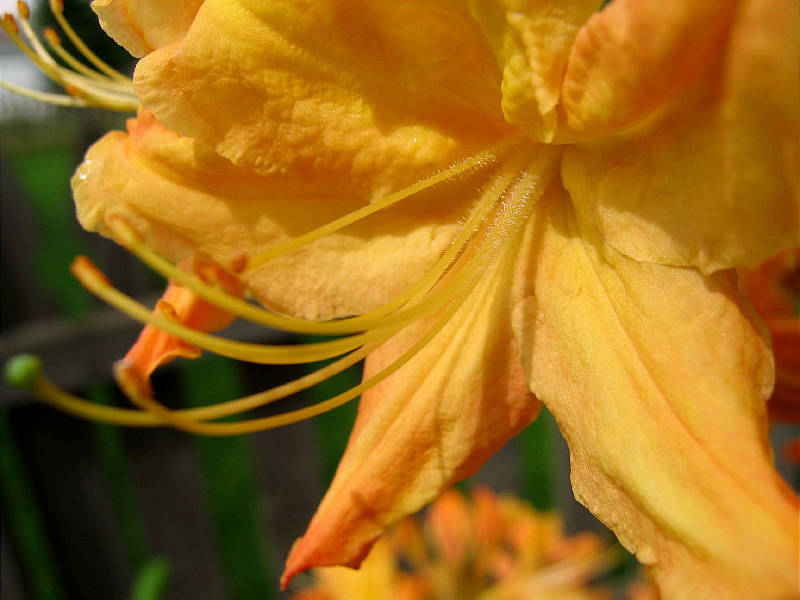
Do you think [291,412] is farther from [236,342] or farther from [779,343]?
[779,343]

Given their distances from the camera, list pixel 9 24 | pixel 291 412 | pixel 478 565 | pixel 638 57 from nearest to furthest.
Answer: pixel 638 57, pixel 291 412, pixel 9 24, pixel 478 565

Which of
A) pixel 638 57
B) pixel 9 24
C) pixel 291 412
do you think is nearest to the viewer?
pixel 638 57

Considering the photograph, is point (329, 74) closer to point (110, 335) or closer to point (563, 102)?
point (563, 102)

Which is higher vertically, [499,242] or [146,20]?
[146,20]

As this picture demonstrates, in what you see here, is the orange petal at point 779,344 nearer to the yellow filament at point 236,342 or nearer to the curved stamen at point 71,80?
the yellow filament at point 236,342

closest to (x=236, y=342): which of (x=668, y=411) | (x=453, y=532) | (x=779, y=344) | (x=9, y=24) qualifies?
(x=668, y=411)

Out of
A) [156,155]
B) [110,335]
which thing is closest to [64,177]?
[110,335]
